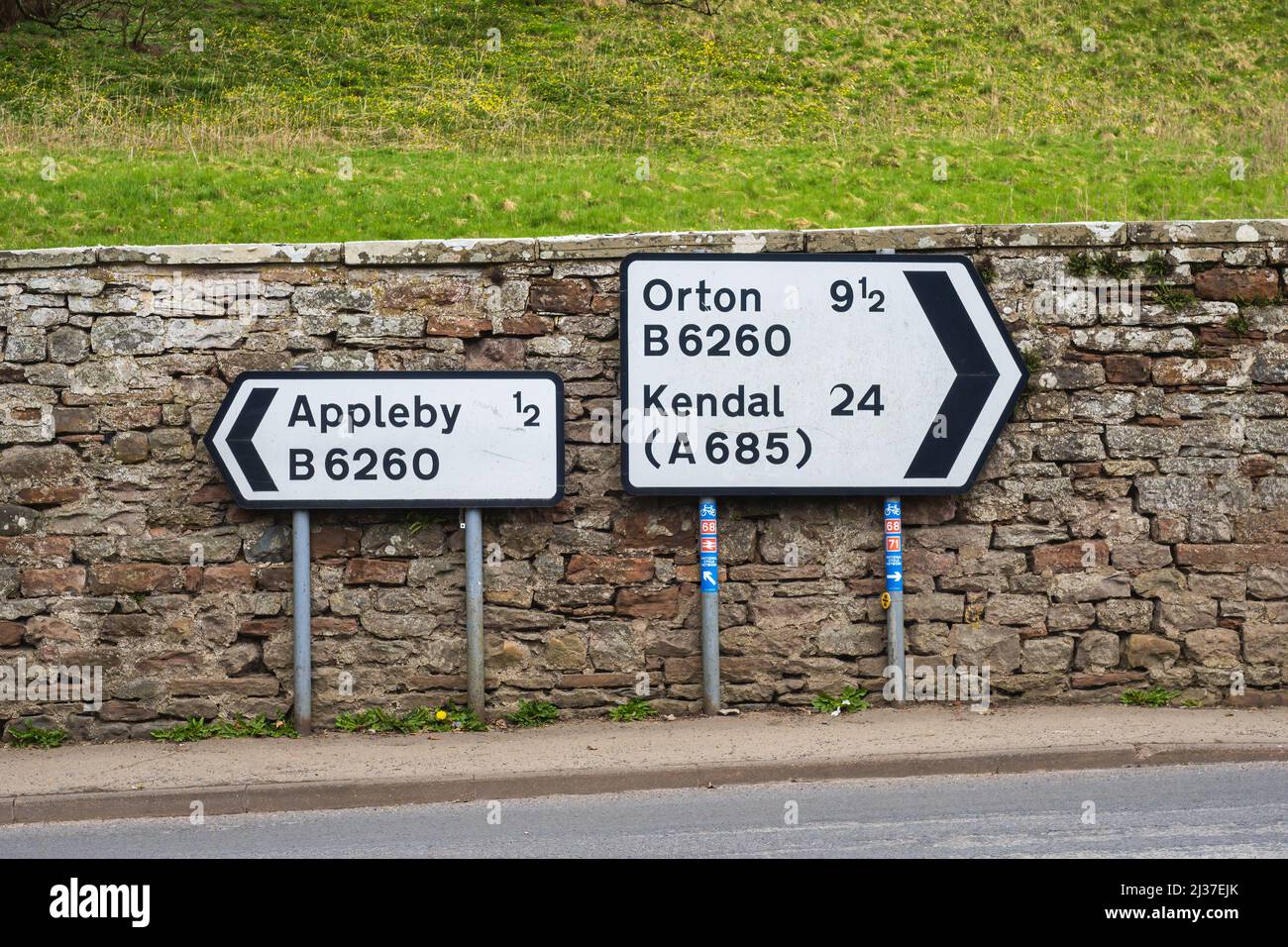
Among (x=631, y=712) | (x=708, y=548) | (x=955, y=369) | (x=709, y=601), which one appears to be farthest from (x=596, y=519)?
(x=955, y=369)

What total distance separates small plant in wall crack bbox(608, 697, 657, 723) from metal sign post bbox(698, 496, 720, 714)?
1.24 ft

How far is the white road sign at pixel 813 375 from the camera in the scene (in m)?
8.12

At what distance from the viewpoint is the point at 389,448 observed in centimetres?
806

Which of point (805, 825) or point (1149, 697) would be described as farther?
point (1149, 697)

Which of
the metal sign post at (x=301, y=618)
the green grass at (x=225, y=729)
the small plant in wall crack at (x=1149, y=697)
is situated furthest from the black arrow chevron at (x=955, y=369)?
the green grass at (x=225, y=729)

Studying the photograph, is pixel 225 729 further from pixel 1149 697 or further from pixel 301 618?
pixel 1149 697

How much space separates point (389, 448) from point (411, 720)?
5.76ft

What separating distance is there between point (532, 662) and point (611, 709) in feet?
1.96

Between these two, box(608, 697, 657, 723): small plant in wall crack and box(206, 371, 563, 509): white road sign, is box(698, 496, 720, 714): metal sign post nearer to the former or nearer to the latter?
box(608, 697, 657, 723): small plant in wall crack

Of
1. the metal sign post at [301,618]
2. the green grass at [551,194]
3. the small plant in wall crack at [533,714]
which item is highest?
the green grass at [551,194]

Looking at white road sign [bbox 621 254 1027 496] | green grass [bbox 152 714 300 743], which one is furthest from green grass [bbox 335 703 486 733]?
white road sign [bbox 621 254 1027 496]

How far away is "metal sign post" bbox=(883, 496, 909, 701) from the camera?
817cm

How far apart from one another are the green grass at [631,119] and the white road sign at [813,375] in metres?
4.70

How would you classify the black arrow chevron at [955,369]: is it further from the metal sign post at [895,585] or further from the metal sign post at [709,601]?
the metal sign post at [709,601]
